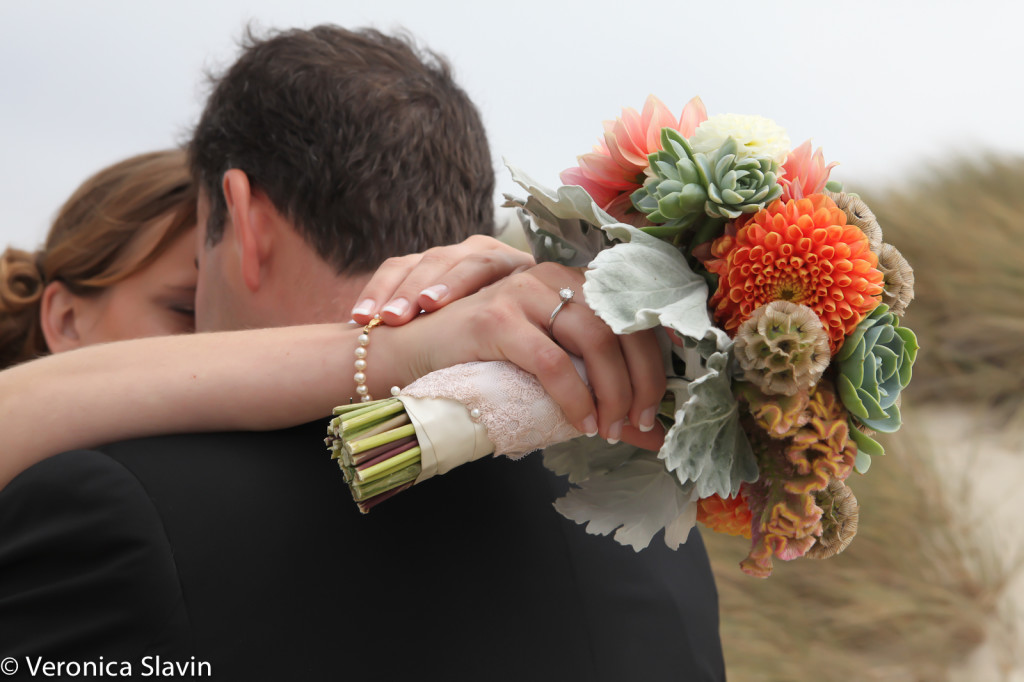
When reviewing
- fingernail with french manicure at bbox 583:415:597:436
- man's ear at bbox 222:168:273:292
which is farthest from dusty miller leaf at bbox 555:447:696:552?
man's ear at bbox 222:168:273:292

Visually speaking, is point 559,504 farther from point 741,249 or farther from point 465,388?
point 741,249

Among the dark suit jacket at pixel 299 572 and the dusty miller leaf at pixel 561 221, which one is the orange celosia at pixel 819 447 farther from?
the dark suit jacket at pixel 299 572

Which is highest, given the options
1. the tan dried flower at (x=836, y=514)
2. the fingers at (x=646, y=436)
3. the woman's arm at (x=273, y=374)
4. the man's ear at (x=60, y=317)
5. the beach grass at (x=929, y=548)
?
the woman's arm at (x=273, y=374)

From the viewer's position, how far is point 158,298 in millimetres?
2025

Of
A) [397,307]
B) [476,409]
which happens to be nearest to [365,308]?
[397,307]

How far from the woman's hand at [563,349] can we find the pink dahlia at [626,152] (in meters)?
0.10

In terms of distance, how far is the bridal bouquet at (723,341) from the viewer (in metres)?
0.77

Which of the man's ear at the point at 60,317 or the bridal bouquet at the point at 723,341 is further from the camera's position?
the man's ear at the point at 60,317

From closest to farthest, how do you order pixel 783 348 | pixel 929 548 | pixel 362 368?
pixel 783 348
pixel 362 368
pixel 929 548

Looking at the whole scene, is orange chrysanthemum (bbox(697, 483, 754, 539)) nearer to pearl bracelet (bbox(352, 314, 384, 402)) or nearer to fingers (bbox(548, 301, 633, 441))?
fingers (bbox(548, 301, 633, 441))

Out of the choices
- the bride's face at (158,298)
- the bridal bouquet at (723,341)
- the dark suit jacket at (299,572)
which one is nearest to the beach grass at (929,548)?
the dark suit jacket at (299,572)

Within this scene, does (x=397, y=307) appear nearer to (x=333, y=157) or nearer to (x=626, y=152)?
(x=626, y=152)

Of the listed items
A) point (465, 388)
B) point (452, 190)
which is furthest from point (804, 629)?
point (465, 388)

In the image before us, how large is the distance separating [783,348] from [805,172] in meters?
0.24
